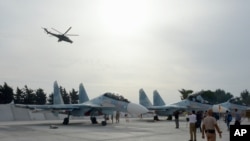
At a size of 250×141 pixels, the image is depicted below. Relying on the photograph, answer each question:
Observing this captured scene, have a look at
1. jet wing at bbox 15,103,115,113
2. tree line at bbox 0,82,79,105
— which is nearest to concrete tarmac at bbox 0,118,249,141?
jet wing at bbox 15,103,115,113

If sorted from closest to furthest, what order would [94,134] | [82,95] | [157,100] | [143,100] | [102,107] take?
[94,134] → [102,107] → [82,95] → [143,100] → [157,100]

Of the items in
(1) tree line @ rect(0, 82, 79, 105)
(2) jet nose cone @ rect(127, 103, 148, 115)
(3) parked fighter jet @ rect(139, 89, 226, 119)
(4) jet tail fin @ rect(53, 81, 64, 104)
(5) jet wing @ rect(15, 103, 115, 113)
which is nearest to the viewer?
(2) jet nose cone @ rect(127, 103, 148, 115)

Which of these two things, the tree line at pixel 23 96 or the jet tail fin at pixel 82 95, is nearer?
the jet tail fin at pixel 82 95

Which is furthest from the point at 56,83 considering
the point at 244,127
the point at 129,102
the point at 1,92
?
the point at 1,92

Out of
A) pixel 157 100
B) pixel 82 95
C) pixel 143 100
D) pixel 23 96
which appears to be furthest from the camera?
pixel 23 96

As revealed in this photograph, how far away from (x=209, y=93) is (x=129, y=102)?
236 feet

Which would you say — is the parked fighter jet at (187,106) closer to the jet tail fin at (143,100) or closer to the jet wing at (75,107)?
the jet tail fin at (143,100)

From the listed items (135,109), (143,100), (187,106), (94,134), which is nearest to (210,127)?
(94,134)

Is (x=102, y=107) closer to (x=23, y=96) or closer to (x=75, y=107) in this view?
(x=75, y=107)

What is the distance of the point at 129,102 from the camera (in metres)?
25.7

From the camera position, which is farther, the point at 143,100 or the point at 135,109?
the point at 143,100

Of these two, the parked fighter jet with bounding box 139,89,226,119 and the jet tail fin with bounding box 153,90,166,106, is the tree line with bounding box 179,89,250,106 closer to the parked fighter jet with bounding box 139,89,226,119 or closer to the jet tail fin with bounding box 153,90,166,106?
the jet tail fin with bounding box 153,90,166,106

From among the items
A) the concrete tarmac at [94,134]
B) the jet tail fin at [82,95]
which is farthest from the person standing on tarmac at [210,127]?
the jet tail fin at [82,95]

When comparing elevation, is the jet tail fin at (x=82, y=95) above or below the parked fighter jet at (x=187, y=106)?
above
